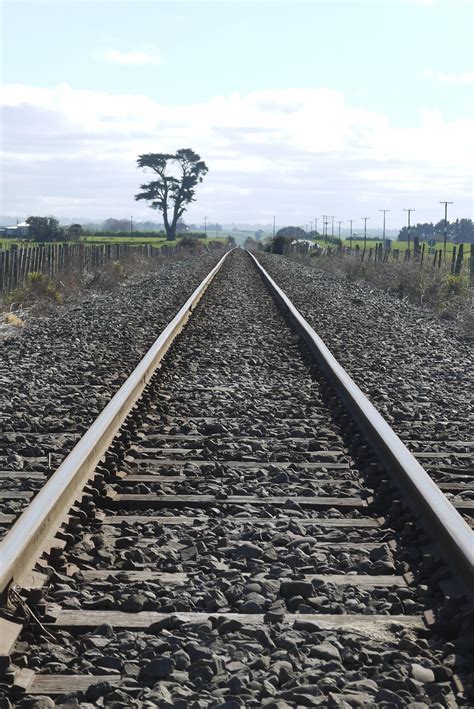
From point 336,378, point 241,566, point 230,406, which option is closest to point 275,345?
point 336,378

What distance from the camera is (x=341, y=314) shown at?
16250 mm

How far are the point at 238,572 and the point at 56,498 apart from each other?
0.93 m

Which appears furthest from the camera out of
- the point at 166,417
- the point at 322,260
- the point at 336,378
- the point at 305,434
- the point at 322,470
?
the point at 322,260

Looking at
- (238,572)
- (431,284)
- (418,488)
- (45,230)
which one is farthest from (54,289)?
(45,230)

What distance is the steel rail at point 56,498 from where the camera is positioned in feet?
12.3

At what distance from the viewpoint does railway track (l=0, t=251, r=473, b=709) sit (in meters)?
3.10

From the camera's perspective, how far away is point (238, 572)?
4012 mm

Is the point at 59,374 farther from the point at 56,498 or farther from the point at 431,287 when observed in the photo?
the point at 431,287

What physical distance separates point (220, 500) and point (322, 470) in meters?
0.91

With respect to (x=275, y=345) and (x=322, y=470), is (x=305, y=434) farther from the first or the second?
(x=275, y=345)

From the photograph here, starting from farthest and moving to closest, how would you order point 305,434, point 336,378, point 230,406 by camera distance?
point 336,378, point 230,406, point 305,434

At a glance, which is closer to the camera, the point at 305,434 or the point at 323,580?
the point at 323,580

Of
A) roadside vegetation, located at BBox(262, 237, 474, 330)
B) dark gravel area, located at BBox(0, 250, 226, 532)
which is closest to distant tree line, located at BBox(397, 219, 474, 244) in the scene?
roadside vegetation, located at BBox(262, 237, 474, 330)

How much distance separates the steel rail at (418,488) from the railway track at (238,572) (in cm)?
1
